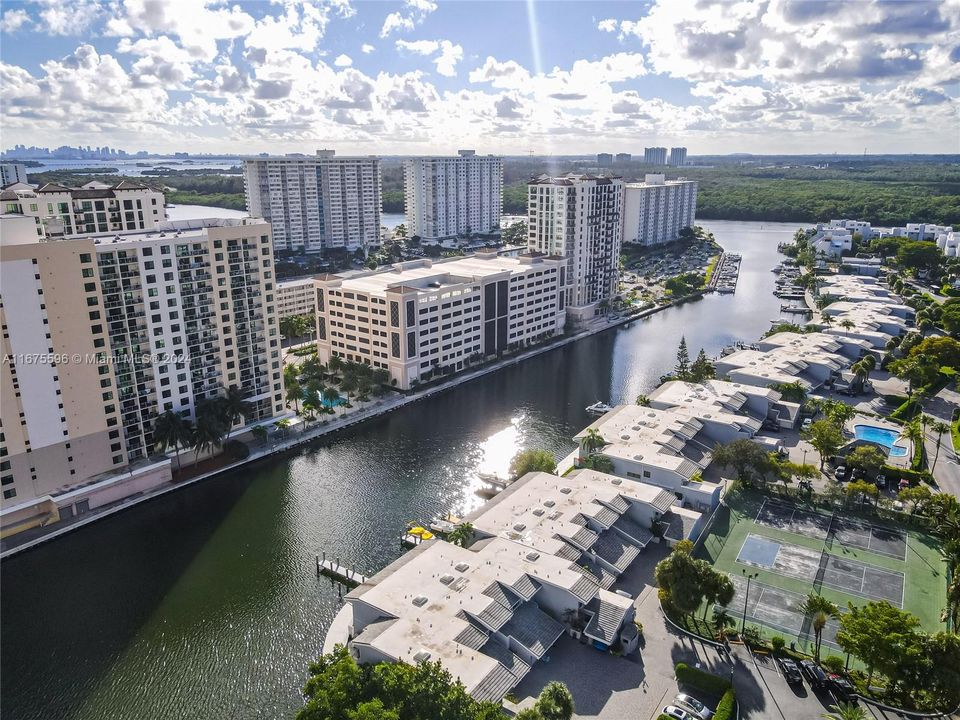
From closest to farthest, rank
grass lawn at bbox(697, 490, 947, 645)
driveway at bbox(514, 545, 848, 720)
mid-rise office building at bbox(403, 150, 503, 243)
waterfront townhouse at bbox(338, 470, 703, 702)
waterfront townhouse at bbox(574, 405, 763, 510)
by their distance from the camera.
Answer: driveway at bbox(514, 545, 848, 720), waterfront townhouse at bbox(338, 470, 703, 702), grass lawn at bbox(697, 490, 947, 645), waterfront townhouse at bbox(574, 405, 763, 510), mid-rise office building at bbox(403, 150, 503, 243)

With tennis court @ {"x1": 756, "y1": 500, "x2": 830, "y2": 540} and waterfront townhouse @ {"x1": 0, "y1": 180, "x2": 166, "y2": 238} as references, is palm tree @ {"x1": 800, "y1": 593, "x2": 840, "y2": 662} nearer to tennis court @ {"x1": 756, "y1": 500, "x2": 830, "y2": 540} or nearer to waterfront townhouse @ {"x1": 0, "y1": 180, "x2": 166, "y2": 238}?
tennis court @ {"x1": 756, "y1": 500, "x2": 830, "y2": 540}

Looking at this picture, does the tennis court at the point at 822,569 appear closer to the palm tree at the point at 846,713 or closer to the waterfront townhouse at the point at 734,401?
the palm tree at the point at 846,713

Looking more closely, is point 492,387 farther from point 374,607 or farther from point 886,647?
point 886,647

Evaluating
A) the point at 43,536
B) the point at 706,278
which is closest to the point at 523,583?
the point at 43,536

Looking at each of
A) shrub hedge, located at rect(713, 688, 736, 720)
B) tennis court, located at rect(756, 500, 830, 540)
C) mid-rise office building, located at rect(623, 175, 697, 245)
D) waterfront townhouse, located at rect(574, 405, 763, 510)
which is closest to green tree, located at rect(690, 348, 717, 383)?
waterfront townhouse, located at rect(574, 405, 763, 510)

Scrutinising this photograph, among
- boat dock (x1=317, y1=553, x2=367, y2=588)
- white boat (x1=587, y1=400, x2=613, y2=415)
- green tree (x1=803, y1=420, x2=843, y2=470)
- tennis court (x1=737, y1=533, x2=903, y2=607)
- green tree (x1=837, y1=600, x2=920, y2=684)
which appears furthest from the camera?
white boat (x1=587, y1=400, x2=613, y2=415)
